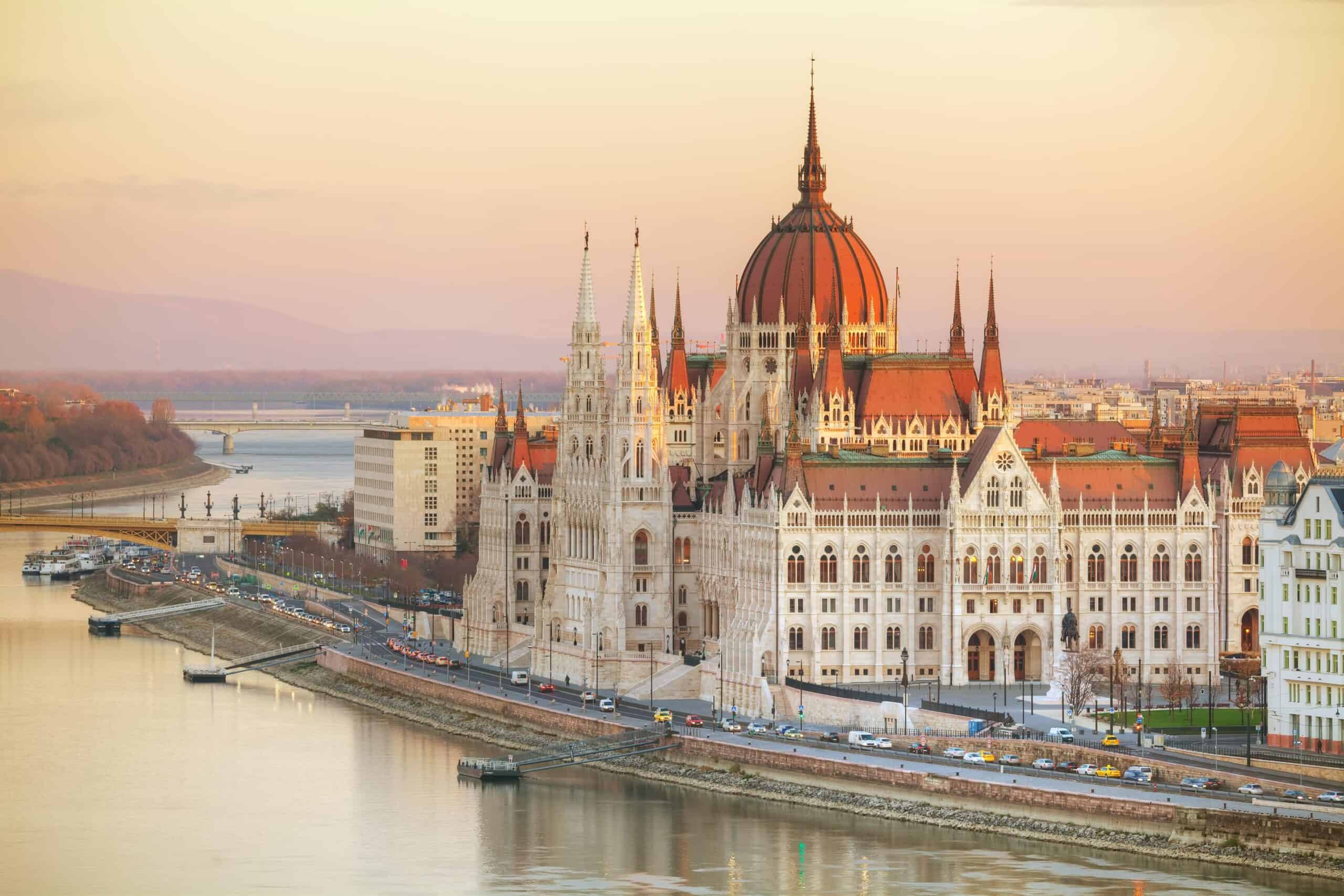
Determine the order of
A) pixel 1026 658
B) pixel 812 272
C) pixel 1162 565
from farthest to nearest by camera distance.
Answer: pixel 812 272, pixel 1162 565, pixel 1026 658

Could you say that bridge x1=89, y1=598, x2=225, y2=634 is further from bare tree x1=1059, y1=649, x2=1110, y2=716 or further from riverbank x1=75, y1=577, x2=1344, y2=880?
bare tree x1=1059, y1=649, x2=1110, y2=716

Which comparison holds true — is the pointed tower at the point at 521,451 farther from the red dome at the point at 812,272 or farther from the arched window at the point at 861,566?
the arched window at the point at 861,566

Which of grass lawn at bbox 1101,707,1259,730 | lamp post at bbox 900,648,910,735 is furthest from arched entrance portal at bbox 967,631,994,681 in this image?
grass lawn at bbox 1101,707,1259,730

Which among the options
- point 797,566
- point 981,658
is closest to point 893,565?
point 797,566

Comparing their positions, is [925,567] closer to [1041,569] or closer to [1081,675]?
[1041,569]

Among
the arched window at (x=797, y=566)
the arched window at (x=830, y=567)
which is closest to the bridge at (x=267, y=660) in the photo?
the arched window at (x=797, y=566)

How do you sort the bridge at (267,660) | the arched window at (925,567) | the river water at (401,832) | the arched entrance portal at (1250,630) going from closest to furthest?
the river water at (401,832), the arched window at (925,567), the arched entrance portal at (1250,630), the bridge at (267,660)
